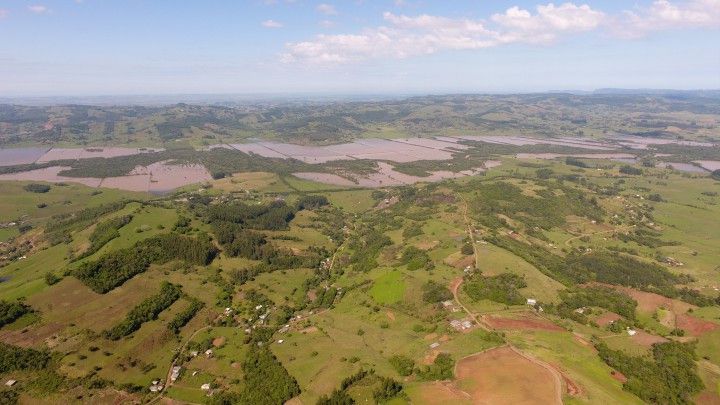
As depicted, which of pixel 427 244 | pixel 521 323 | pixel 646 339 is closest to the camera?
pixel 646 339

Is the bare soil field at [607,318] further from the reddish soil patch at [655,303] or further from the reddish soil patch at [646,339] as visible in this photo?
the reddish soil patch at [655,303]

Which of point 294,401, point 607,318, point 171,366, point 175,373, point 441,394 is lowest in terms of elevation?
point 171,366

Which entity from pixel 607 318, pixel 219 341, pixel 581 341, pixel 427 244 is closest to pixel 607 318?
pixel 607 318

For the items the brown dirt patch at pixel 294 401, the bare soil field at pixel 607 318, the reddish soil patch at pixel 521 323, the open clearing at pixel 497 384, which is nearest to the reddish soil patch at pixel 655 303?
the bare soil field at pixel 607 318

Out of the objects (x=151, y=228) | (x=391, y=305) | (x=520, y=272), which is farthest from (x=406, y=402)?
(x=151, y=228)

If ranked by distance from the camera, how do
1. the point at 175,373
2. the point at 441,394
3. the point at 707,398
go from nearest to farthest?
the point at 441,394 → the point at 707,398 → the point at 175,373

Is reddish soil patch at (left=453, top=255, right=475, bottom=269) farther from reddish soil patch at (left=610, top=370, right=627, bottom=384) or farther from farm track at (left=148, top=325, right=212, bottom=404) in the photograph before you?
farm track at (left=148, top=325, right=212, bottom=404)

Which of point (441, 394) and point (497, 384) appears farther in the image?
point (497, 384)

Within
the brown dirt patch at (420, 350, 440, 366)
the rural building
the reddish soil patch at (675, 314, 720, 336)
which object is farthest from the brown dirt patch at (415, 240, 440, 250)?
the rural building

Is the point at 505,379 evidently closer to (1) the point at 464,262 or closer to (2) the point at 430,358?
(2) the point at 430,358
